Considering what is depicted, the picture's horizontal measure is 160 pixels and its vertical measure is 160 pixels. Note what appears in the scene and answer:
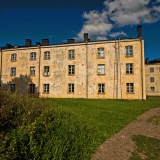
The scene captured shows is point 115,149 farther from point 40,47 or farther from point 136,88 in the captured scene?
point 40,47

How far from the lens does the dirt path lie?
5.77 m

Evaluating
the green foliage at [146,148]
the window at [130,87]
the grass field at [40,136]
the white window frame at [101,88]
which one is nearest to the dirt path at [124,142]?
the green foliage at [146,148]

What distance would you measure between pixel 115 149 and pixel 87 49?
22.7m

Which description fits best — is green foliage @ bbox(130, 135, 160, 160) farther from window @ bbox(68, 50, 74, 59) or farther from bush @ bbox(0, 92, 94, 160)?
window @ bbox(68, 50, 74, 59)

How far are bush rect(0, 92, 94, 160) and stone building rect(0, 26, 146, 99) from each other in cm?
1982

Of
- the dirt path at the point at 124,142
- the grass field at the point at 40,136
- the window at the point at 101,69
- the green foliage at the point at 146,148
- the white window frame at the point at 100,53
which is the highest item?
the white window frame at the point at 100,53

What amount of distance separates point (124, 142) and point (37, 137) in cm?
387

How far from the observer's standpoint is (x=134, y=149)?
6.38 m

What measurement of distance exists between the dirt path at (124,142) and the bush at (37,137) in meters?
0.59

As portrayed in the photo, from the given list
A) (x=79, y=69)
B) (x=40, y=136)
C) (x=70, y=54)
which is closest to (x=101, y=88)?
(x=79, y=69)

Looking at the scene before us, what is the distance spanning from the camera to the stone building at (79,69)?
83.5ft

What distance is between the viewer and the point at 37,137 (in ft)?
17.3

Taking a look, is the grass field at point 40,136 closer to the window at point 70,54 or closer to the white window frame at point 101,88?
the white window frame at point 101,88

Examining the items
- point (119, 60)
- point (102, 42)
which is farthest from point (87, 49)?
point (119, 60)
